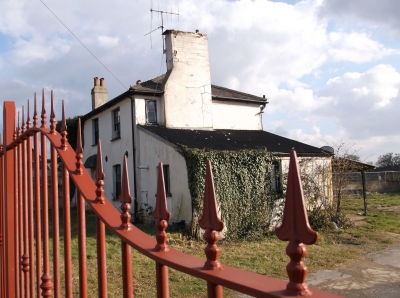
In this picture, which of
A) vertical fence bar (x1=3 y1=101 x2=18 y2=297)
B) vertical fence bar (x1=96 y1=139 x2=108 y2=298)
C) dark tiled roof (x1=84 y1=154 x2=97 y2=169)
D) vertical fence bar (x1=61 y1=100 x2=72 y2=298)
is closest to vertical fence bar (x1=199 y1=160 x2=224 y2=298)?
vertical fence bar (x1=96 y1=139 x2=108 y2=298)

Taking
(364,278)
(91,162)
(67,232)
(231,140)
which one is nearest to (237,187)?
(231,140)

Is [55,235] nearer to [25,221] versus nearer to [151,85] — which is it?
[25,221]

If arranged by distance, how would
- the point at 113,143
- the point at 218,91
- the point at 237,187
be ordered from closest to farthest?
the point at 237,187 → the point at 113,143 → the point at 218,91

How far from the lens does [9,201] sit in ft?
10.6

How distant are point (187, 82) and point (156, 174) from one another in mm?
4704

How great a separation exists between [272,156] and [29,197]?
1313cm

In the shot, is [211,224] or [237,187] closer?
[211,224]

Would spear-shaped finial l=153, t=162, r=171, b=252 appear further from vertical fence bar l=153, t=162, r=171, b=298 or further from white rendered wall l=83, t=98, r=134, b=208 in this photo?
white rendered wall l=83, t=98, r=134, b=208

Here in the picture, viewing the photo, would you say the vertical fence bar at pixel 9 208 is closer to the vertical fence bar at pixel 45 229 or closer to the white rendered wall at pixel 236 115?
the vertical fence bar at pixel 45 229

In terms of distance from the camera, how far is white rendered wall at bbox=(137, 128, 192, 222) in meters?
14.3

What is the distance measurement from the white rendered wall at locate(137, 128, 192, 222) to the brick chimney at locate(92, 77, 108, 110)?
6268 mm

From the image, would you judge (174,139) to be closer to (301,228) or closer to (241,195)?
(241,195)

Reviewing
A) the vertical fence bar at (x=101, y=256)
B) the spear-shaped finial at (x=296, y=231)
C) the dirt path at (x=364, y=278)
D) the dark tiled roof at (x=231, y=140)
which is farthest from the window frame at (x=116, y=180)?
the spear-shaped finial at (x=296, y=231)

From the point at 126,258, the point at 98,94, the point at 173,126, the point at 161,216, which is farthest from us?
the point at 98,94
